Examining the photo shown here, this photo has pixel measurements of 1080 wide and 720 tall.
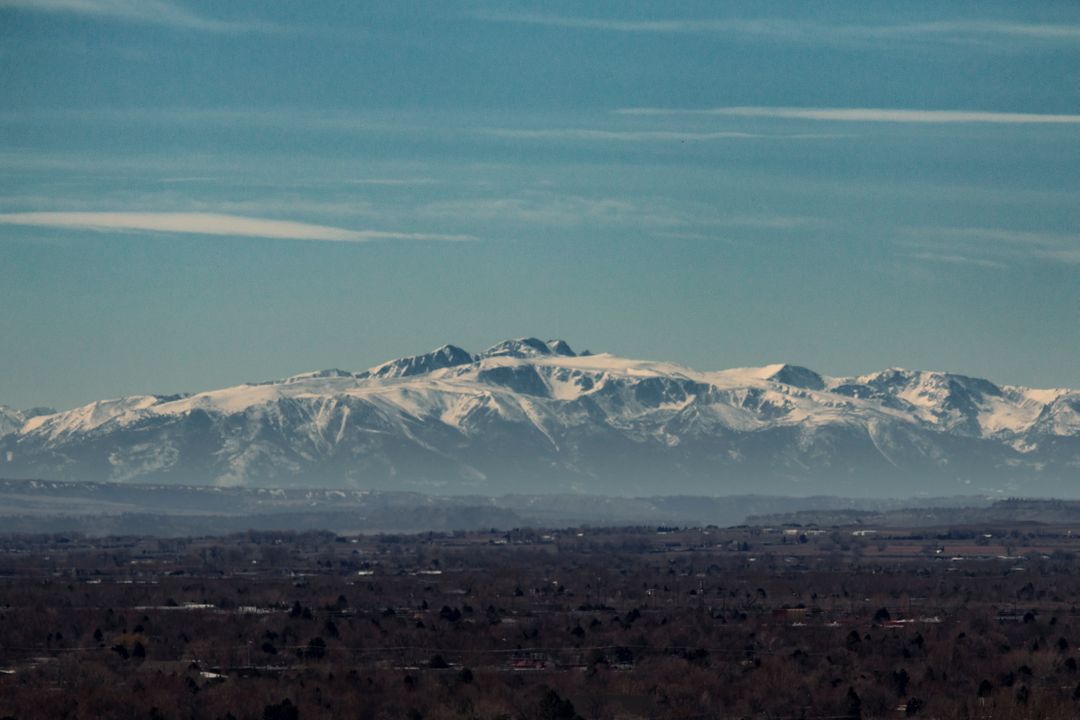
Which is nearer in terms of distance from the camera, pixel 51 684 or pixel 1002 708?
pixel 1002 708

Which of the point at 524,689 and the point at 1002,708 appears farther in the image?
the point at 524,689

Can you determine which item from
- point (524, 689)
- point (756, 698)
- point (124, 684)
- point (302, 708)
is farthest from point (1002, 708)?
point (124, 684)

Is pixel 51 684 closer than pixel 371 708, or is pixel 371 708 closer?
pixel 371 708

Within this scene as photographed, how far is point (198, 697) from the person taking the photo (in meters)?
190

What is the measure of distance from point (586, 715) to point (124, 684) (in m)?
39.4

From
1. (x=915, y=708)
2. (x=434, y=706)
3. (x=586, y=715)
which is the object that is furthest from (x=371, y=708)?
(x=915, y=708)

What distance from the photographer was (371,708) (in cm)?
18700

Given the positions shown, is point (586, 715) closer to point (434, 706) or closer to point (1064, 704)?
point (434, 706)

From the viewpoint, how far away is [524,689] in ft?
648

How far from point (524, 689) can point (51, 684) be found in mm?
38378

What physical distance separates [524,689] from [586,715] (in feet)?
40.8

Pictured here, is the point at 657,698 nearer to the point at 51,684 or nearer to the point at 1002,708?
the point at 1002,708

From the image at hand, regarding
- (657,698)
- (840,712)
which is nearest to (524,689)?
(657,698)

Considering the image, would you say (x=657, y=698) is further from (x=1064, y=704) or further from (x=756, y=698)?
(x=1064, y=704)
